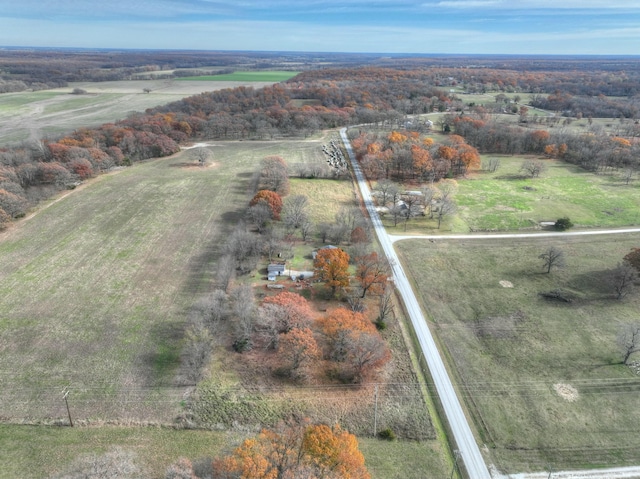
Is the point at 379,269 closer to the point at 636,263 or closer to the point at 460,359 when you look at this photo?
the point at 460,359

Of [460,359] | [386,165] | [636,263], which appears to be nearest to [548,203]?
[636,263]

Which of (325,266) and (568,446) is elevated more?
(325,266)

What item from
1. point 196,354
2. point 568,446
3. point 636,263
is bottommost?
point 568,446

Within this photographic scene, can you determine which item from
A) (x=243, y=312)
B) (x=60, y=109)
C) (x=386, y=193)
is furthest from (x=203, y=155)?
(x=60, y=109)

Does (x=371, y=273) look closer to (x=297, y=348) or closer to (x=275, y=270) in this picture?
(x=275, y=270)

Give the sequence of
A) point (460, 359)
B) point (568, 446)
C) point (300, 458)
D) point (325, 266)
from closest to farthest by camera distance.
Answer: point (300, 458)
point (568, 446)
point (460, 359)
point (325, 266)

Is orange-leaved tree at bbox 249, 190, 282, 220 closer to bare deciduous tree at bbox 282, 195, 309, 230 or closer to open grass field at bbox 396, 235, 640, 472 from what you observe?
bare deciduous tree at bbox 282, 195, 309, 230
